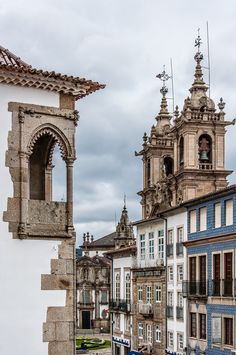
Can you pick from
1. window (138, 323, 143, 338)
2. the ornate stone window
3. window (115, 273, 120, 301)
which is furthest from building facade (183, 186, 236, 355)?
the ornate stone window

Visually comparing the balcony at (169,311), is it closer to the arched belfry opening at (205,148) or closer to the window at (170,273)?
the window at (170,273)

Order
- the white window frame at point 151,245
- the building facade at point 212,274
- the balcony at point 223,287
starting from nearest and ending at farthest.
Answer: the balcony at point 223,287
the building facade at point 212,274
the white window frame at point 151,245

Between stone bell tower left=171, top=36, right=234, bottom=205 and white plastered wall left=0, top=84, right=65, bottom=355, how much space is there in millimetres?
44807

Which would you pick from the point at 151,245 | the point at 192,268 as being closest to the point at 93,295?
the point at 151,245

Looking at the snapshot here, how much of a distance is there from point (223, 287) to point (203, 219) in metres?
4.82

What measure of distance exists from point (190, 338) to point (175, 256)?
547 cm

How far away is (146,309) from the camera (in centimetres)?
5278

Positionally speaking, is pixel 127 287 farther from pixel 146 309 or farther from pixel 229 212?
pixel 229 212

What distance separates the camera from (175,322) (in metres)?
47.4

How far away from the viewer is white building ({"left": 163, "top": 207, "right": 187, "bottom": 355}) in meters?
46.1

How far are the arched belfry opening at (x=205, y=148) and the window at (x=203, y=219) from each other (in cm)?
1811

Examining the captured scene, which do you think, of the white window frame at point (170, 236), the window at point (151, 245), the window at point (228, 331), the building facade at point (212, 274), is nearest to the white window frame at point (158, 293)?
the window at point (151, 245)

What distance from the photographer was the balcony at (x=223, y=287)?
38.8m

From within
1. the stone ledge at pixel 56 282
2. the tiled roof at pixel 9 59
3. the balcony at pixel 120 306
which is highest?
the tiled roof at pixel 9 59
